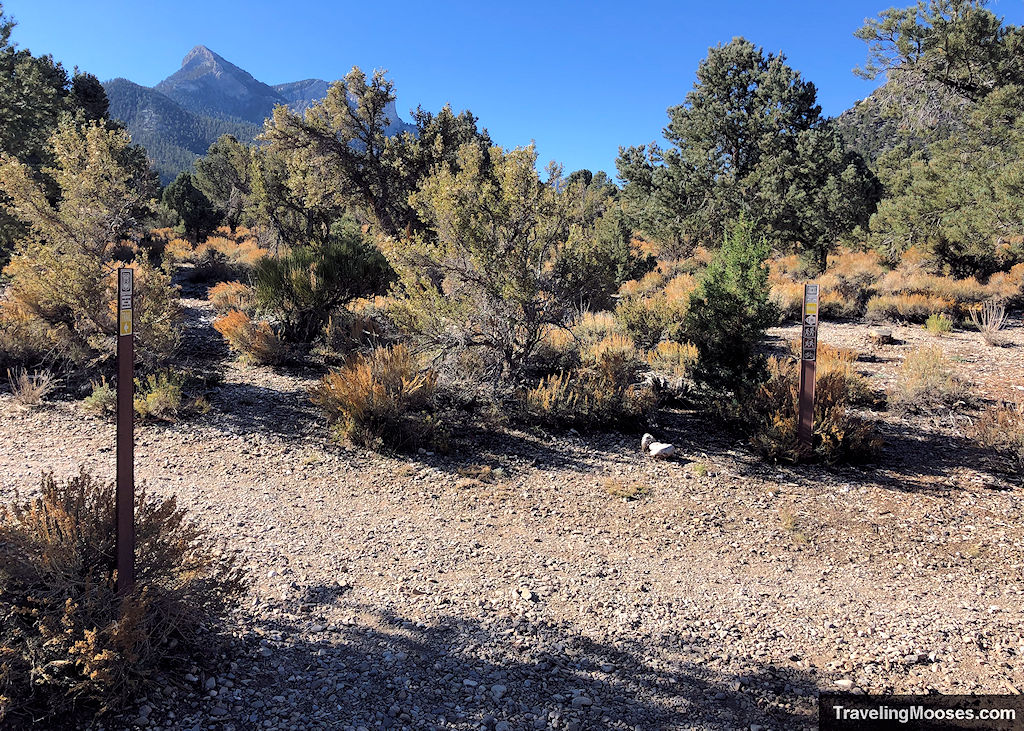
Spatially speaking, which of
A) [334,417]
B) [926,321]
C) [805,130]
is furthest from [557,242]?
[805,130]

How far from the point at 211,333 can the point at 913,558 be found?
35.9 ft

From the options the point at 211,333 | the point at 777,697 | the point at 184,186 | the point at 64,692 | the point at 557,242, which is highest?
the point at 184,186

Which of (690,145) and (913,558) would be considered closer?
(913,558)

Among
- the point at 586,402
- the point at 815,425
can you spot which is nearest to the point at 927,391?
the point at 815,425

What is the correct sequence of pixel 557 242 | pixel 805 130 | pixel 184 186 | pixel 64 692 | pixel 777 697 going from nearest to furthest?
pixel 64 692 → pixel 777 697 → pixel 557 242 → pixel 805 130 → pixel 184 186

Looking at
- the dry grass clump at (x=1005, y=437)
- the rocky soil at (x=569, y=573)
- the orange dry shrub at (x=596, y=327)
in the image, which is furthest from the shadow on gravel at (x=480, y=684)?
the orange dry shrub at (x=596, y=327)

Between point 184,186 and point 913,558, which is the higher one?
point 184,186

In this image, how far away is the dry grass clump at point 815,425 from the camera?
620 cm

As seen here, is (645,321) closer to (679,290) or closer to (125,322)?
(679,290)

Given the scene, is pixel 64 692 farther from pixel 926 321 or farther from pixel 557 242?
pixel 926 321

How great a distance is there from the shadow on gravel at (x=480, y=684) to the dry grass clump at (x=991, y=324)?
10.7 m

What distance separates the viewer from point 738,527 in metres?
5.10

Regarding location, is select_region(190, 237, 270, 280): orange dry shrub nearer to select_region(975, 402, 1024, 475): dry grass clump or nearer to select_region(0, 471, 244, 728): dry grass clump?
select_region(0, 471, 244, 728): dry grass clump

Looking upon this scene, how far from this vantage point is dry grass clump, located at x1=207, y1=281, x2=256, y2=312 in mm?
12305
